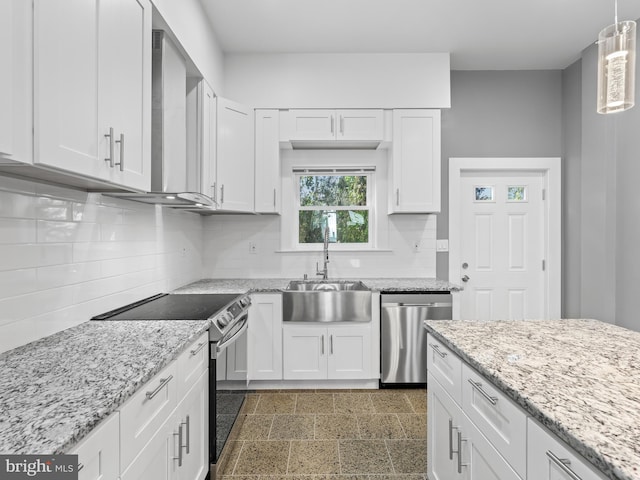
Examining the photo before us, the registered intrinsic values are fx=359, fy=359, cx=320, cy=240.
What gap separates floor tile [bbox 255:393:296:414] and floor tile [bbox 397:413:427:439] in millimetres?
810

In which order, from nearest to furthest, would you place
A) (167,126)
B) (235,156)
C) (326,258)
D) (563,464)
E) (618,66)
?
1. (563,464)
2. (618,66)
3. (167,126)
4. (235,156)
5. (326,258)

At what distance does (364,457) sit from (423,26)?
3.16m

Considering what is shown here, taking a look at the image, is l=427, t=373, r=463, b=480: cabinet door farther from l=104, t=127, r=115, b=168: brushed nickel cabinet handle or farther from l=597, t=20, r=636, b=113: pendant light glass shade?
l=104, t=127, r=115, b=168: brushed nickel cabinet handle

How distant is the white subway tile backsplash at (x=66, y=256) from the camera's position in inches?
52.1

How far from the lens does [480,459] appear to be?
1.22 metres

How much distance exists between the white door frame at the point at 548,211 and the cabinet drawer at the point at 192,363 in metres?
2.65

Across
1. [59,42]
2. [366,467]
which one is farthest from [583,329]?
[59,42]

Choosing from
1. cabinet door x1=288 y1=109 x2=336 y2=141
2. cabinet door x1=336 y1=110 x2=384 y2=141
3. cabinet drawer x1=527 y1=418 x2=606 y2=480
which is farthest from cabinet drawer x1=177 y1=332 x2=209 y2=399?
cabinet door x1=336 y1=110 x2=384 y2=141

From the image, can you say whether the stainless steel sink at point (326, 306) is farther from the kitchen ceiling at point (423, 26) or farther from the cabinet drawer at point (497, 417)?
the kitchen ceiling at point (423, 26)

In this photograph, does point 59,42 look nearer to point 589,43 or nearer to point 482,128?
point 482,128

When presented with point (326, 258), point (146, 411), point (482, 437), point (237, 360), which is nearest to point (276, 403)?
point (237, 360)

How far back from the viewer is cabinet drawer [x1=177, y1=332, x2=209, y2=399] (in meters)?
1.46

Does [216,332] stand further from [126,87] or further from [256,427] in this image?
[126,87]

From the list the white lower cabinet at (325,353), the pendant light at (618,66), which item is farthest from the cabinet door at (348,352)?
the pendant light at (618,66)
